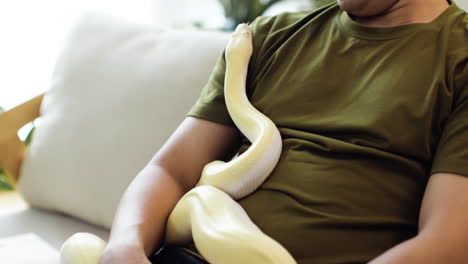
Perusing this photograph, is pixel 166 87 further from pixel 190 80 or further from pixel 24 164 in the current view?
pixel 24 164

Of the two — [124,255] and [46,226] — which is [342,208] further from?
[46,226]

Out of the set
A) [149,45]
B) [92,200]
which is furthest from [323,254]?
[149,45]

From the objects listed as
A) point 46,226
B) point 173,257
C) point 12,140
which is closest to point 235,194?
point 173,257

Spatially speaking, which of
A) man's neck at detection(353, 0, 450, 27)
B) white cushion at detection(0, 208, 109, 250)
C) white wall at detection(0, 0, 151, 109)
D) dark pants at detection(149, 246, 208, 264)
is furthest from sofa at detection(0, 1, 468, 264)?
white wall at detection(0, 0, 151, 109)

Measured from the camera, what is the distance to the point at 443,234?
0.91m

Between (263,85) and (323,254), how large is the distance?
0.38 meters

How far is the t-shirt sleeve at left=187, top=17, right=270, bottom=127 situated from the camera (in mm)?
1241

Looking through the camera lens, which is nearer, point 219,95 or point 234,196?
point 234,196

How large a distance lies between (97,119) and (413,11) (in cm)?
84

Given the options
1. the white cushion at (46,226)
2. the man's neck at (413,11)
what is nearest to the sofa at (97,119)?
the white cushion at (46,226)

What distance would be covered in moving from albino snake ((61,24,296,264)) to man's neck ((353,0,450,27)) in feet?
0.94

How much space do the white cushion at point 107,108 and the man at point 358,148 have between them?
28 cm

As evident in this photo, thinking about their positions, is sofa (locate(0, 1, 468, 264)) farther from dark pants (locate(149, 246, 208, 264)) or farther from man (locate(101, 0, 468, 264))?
dark pants (locate(149, 246, 208, 264))

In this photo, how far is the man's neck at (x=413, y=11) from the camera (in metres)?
1.11
